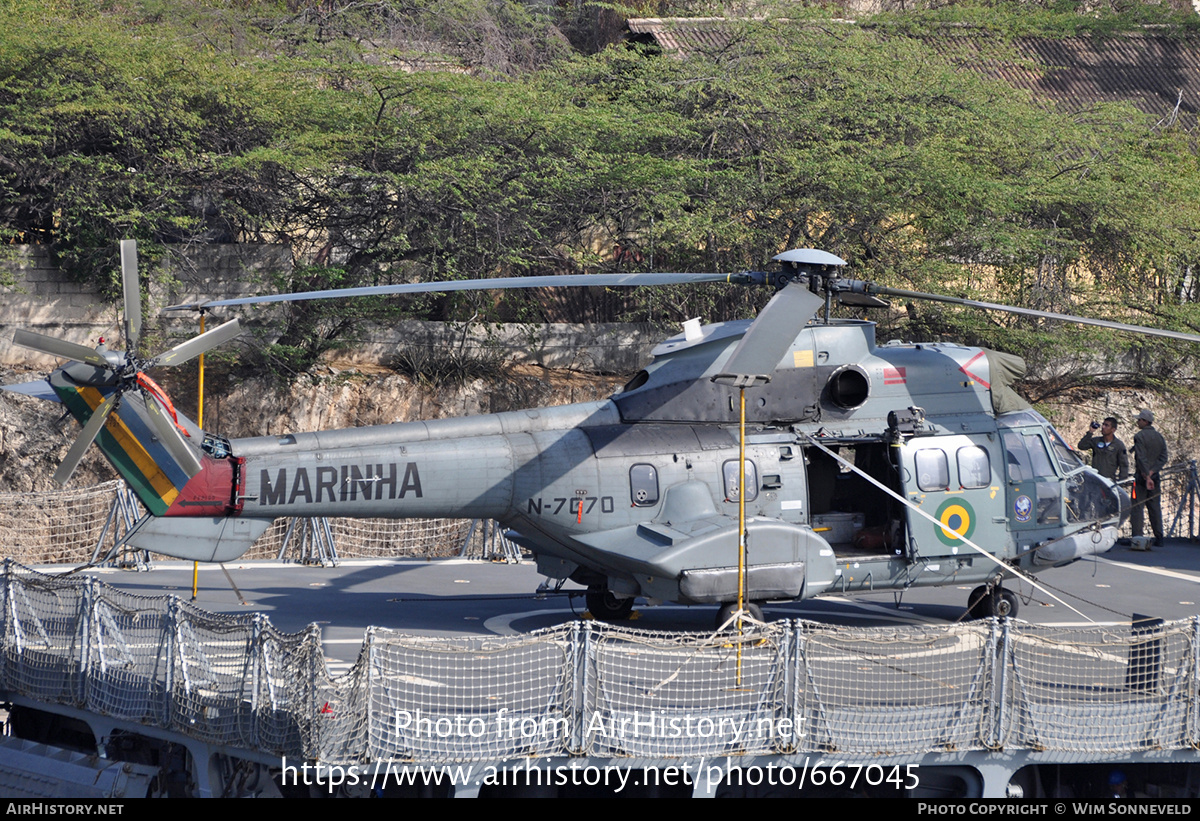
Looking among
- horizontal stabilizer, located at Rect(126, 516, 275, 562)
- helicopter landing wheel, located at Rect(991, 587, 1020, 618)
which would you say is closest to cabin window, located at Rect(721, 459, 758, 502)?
helicopter landing wheel, located at Rect(991, 587, 1020, 618)

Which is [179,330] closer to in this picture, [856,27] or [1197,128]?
[856,27]

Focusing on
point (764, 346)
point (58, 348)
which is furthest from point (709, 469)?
point (58, 348)

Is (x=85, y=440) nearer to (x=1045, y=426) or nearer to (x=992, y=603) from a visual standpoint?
(x=992, y=603)

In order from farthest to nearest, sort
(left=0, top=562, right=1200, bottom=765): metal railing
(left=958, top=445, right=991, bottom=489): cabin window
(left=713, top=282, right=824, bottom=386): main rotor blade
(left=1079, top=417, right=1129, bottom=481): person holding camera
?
(left=1079, top=417, right=1129, bottom=481): person holding camera → (left=958, top=445, right=991, bottom=489): cabin window → (left=713, top=282, right=824, bottom=386): main rotor blade → (left=0, top=562, right=1200, bottom=765): metal railing

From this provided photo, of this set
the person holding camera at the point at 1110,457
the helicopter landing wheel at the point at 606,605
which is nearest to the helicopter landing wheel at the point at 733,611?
the helicopter landing wheel at the point at 606,605

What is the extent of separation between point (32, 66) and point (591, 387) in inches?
536

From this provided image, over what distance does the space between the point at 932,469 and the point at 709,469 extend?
9.00 feet

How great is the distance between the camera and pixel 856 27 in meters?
29.5

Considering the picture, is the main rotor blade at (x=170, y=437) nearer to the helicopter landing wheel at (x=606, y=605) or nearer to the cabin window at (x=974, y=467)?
the helicopter landing wheel at (x=606, y=605)

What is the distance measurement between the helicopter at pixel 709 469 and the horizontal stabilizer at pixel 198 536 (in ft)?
0.08

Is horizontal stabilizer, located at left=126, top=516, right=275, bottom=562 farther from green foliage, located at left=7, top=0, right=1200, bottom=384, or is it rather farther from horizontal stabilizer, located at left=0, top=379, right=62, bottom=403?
green foliage, located at left=7, top=0, right=1200, bottom=384

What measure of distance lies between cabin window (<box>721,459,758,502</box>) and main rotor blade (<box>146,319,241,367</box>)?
225 inches

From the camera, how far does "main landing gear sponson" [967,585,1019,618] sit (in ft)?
46.1

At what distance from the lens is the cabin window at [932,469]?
1342 centimetres
